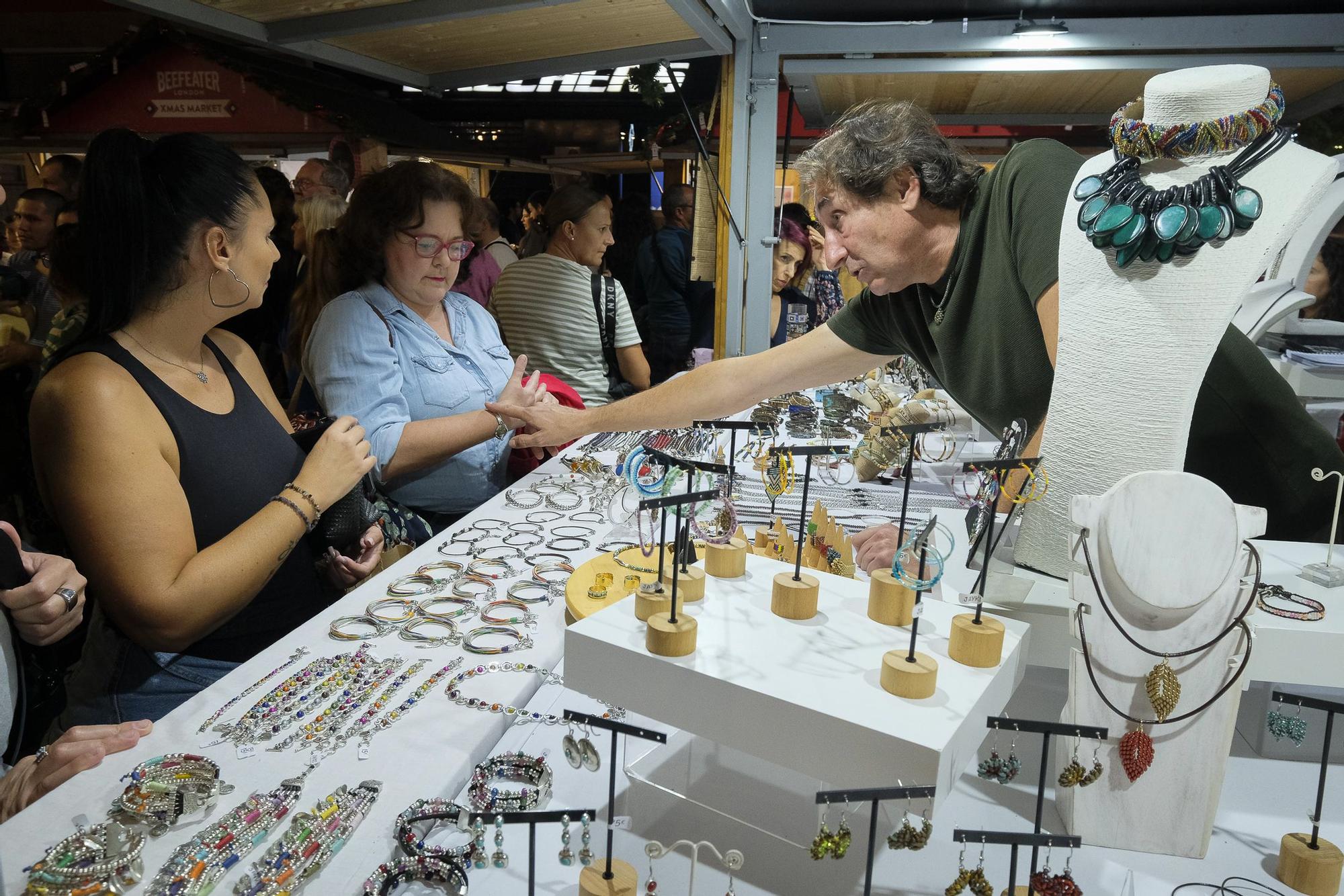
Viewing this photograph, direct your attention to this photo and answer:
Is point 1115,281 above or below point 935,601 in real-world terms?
above

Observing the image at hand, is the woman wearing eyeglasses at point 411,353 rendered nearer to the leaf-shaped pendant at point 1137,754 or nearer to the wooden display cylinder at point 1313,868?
the leaf-shaped pendant at point 1137,754

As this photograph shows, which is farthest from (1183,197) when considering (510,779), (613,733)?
(510,779)

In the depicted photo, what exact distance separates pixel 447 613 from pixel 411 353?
1.04m

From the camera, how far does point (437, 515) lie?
268cm

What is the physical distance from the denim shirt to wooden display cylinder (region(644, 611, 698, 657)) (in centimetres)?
149

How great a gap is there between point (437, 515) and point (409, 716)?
53.2 inches

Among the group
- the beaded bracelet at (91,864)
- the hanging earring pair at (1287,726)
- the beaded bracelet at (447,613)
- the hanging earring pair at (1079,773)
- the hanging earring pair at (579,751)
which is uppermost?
the hanging earring pair at (1287,726)

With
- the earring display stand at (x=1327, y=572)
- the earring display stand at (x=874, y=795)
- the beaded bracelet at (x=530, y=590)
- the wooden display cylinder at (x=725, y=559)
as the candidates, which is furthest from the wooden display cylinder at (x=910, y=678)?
the beaded bracelet at (x=530, y=590)

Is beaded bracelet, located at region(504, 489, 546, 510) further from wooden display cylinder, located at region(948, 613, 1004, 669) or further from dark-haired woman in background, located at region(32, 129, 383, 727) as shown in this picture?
wooden display cylinder, located at region(948, 613, 1004, 669)

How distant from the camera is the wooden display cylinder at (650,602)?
113 cm

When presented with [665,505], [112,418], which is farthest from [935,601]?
[112,418]

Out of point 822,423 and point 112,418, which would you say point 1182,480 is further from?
point 822,423

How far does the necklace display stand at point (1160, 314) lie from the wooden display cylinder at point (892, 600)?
0.83 feet

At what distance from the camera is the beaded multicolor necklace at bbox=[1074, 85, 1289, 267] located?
116cm
